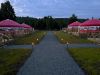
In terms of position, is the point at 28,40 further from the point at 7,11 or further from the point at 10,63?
the point at 7,11

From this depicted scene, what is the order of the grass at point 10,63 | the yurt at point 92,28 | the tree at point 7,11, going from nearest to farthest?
the grass at point 10,63, the yurt at point 92,28, the tree at point 7,11

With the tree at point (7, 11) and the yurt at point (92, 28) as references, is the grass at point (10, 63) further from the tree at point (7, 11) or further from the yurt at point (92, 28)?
the tree at point (7, 11)

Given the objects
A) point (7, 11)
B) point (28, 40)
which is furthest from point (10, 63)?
point (7, 11)

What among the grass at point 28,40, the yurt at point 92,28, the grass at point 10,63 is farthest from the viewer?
the yurt at point 92,28

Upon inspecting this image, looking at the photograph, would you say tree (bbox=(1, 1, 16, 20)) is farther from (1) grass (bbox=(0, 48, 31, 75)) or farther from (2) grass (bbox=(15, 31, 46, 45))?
(1) grass (bbox=(0, 48, 31, 75))

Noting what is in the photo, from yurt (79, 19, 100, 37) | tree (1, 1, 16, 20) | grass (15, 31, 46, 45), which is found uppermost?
tree (1, 1, 16, 20)

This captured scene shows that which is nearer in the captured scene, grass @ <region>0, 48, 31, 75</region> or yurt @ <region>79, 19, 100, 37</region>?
grass @ <region>0, 48, 31, 75</region>

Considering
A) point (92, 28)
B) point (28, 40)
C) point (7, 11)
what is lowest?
point (28, 40)

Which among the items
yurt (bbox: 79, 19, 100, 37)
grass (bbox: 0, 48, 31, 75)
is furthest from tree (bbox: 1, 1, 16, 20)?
grass (bbox: 0, 48, 31, 75)

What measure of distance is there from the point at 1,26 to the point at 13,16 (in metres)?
60.5

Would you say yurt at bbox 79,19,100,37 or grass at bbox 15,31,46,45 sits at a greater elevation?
yurt at bbox 79,19,100,37

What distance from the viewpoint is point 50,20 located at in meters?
173

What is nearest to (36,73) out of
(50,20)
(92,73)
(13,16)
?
(92,73)

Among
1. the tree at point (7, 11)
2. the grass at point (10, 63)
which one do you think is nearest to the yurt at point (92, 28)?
the grass at point (10, 63)
